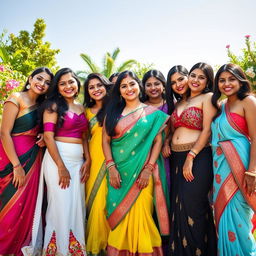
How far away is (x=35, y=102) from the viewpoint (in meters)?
3.78

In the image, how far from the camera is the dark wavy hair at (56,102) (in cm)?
352

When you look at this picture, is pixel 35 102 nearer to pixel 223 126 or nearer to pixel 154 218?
pixel 154 218

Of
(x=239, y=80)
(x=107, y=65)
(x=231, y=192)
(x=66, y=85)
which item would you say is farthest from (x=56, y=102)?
(x=107, y=65)

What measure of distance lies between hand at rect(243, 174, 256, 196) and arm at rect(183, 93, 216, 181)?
0.60m

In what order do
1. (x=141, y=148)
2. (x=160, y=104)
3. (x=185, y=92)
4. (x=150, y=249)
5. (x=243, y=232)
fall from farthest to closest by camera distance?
(x=160, y=104) → (x=185, y=92) → (x=141, y=148) → (x=150, y=249) → (x=243, y=232)

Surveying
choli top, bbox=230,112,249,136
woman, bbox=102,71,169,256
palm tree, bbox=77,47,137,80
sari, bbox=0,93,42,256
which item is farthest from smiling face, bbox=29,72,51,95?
palm tree, bbox=77,47,137,80

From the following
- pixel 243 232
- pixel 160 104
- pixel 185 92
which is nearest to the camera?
pixel 243 232

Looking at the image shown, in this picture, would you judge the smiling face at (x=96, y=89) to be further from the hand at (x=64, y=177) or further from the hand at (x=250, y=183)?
the hand at (x=250, y=183)

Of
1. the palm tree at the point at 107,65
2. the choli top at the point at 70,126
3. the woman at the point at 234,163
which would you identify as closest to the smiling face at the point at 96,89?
the choli top at the point at 70,126

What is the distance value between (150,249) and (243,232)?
1.05 meters

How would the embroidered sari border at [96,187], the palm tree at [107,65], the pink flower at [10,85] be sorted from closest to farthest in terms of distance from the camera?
the embroidered sari border at [96,187] < the pink flower at [10,85] < the palm tree at [107,65]

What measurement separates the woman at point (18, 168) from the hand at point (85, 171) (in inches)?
24.9

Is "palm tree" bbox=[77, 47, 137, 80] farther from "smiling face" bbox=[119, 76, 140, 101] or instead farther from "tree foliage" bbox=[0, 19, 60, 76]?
"smiling face" bbox=[119, 76, 140, 101]

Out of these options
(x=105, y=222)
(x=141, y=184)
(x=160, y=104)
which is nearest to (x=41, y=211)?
(x=105, y=222)
